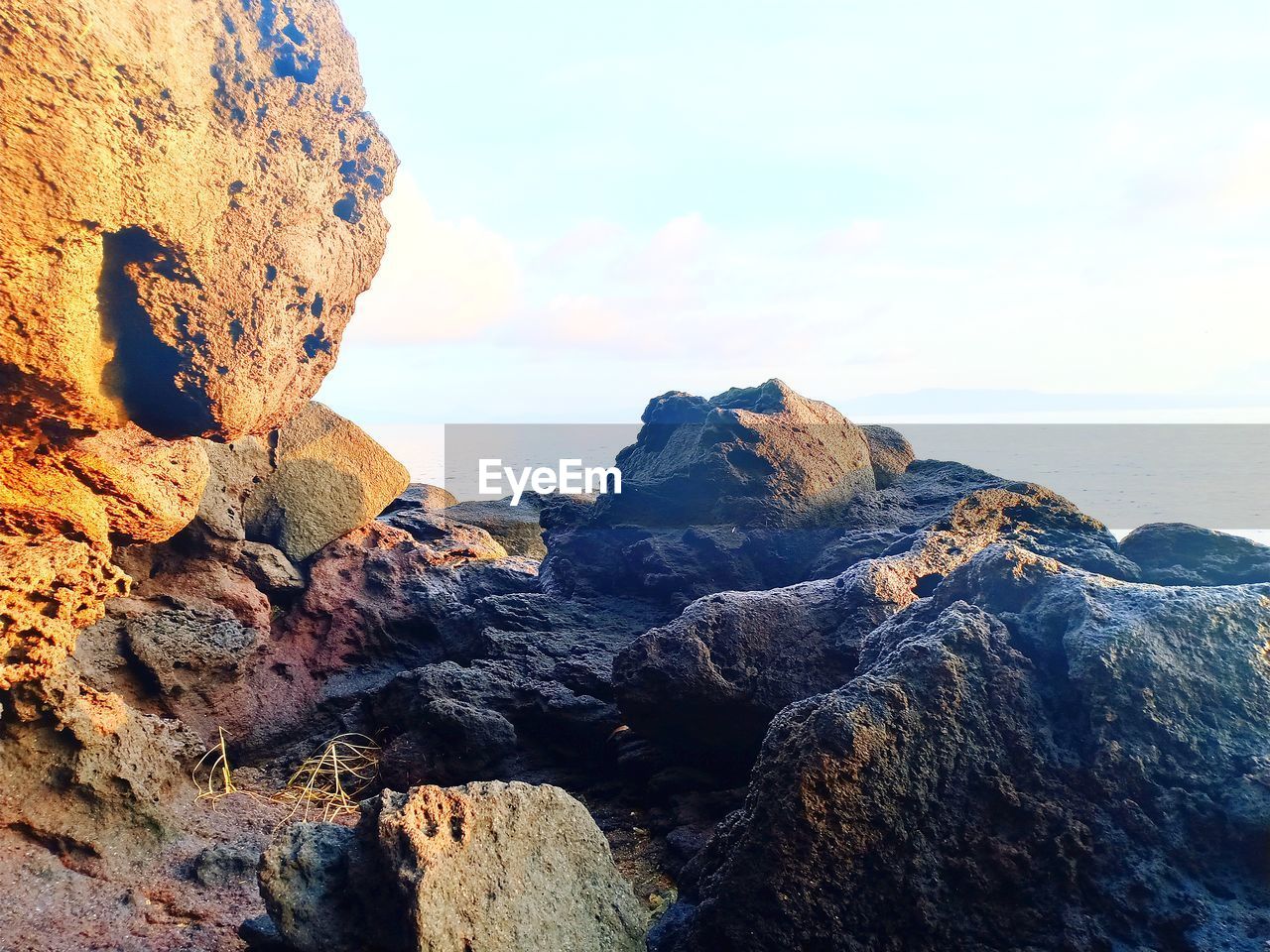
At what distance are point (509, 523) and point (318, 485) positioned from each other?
282cm

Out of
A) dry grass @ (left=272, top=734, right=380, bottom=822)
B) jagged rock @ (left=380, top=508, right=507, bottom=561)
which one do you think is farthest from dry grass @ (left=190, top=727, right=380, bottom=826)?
jagged rock @ (left=380, top=508, right=507, bottom=561)

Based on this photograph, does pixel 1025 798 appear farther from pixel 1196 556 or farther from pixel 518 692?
pixel 518 692

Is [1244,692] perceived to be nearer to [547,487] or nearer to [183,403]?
[183,403]

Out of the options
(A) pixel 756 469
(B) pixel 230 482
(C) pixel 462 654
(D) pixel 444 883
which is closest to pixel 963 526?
(A) pixel 756 469

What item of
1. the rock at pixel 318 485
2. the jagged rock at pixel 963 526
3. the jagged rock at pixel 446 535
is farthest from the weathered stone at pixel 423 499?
the jagged rock at pixel 963 526

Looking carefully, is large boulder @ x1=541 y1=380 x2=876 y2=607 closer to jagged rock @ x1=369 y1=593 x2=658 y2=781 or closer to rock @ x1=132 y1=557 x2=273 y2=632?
jagged rock @ x1=369 y1=593 x2=658 y2=781

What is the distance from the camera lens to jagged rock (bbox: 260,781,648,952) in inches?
104

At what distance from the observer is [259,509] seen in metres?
6.21

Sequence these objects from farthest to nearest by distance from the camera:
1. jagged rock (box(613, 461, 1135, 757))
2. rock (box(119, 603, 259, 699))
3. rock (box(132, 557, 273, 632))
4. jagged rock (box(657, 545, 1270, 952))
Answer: rock (box(132, 557, 273, 632)) → rock (box(119, 603, 259, 699)) → jagged rock (box(613, 461, 1135, 757)) → jagged rock (box(657, 545, 1270, 952))

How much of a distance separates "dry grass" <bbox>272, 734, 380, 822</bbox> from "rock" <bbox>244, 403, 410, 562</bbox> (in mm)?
1394

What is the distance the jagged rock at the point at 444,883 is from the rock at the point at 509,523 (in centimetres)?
566

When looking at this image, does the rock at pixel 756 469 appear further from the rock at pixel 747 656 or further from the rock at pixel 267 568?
the rock at pixel 267 568

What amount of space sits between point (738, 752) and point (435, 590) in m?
2.53

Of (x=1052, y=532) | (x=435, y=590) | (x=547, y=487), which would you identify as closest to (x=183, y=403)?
(x=435, y=590)
